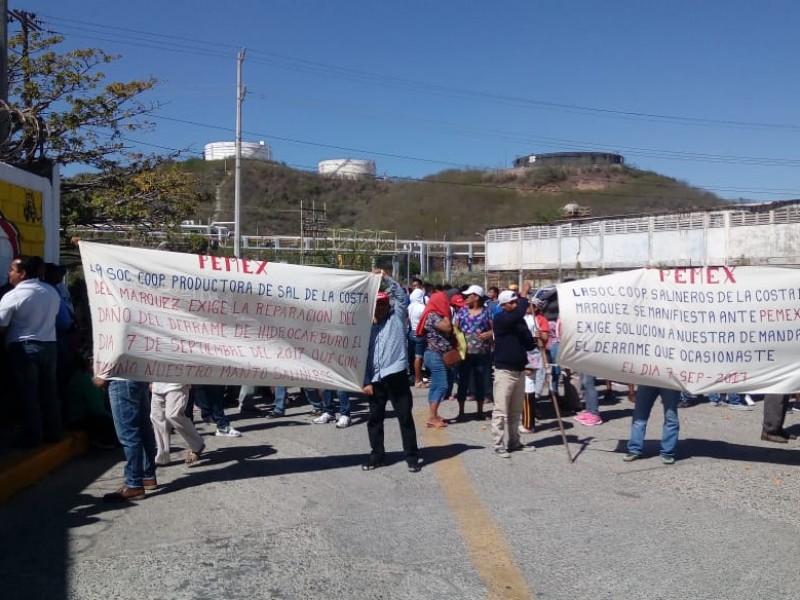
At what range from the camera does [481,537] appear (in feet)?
18.2

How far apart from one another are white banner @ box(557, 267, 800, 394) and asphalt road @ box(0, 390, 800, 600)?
2.97 ft

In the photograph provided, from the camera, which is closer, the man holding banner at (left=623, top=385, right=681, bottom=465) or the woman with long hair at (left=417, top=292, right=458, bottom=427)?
the man holding banner at (left=623, top=385, right=681, bottom=465)

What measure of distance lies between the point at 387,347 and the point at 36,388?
3.27m

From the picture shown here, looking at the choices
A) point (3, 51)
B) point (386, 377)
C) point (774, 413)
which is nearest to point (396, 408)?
point (386, 377)

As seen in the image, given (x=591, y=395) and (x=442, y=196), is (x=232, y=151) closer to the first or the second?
(x=442, y=196)

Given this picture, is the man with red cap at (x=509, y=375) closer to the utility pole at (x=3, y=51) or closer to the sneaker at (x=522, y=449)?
the sneaker at (x=522, y=449)

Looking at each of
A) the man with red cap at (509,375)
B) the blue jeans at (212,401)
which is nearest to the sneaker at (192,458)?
the blue jeans at (212,401)

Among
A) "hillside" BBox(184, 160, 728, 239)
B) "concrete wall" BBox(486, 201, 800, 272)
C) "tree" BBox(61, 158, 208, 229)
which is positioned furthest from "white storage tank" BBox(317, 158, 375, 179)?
"tree" BBox(61, 158, 208, 229)

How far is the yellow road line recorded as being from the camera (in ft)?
15.4

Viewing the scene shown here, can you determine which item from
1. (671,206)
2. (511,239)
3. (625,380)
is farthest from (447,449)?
(671,206)

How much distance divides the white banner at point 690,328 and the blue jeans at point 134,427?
4.01m

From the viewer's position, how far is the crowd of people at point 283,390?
6.96 metres

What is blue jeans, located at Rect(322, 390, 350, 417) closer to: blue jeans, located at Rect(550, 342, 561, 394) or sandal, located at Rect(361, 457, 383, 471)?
sandal, located at Rect(361, 457, 383, 471)

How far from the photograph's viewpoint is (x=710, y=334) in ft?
25.0
